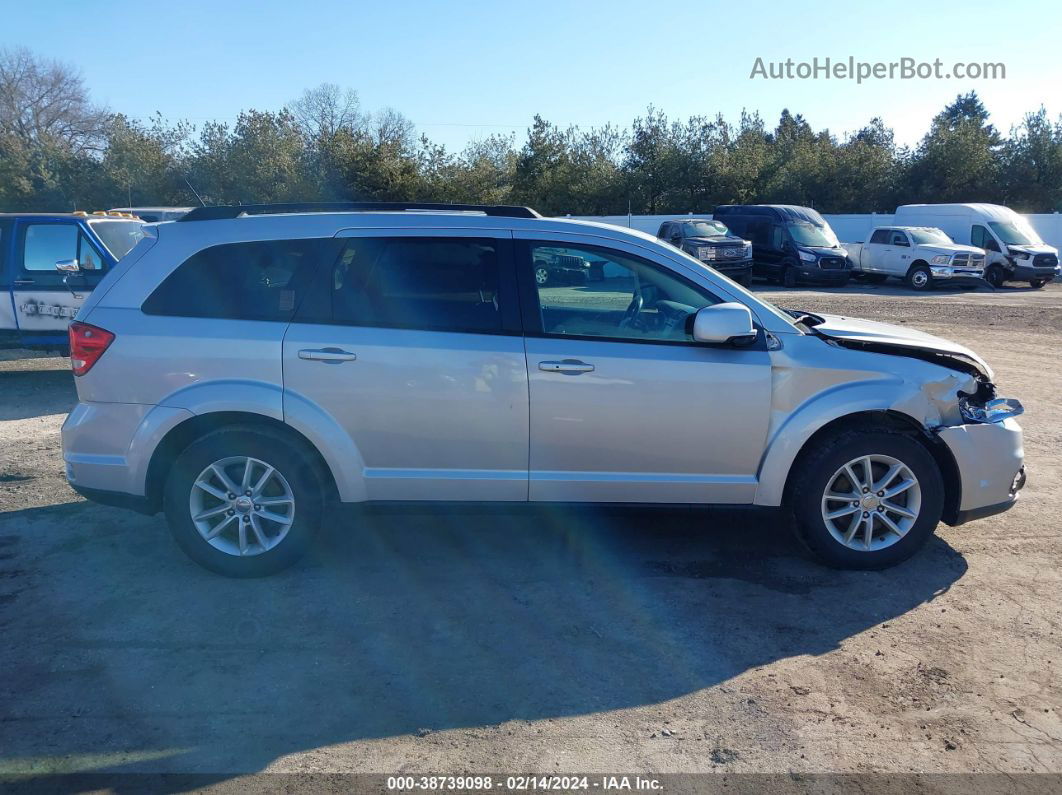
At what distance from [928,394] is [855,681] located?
1.80 m

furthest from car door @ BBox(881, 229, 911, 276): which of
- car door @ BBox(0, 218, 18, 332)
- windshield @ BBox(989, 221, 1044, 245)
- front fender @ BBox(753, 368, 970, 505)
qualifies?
car door @ BBox(0, 218, 18, 332)

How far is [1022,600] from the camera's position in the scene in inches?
181

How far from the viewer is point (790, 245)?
85.0 feet

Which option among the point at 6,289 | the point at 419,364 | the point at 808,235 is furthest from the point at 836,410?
the point at 808,235

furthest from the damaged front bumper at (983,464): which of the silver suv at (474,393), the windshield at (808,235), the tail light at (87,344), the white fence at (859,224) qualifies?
the white fence at (859,224)

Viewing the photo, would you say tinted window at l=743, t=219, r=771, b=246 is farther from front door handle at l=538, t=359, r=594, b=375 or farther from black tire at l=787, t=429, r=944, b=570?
front door handle at l=538, t=359, r=594, b=375

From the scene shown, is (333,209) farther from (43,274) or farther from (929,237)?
(929,237)

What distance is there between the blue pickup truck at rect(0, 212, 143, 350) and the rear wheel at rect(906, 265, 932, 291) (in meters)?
22.4

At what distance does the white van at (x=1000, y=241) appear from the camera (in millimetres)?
25828

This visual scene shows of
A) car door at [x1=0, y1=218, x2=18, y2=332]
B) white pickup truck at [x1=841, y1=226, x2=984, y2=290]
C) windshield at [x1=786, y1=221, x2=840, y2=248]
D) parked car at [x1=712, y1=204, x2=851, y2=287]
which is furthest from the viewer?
windshield at [x1=786, y1=221, x2=840, y2=248]

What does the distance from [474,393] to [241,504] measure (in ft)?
4.70

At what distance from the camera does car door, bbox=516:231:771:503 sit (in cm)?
466

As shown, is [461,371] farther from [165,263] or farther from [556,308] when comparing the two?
[165,263]

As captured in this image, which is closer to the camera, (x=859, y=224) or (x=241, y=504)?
(x=241, y=504)
